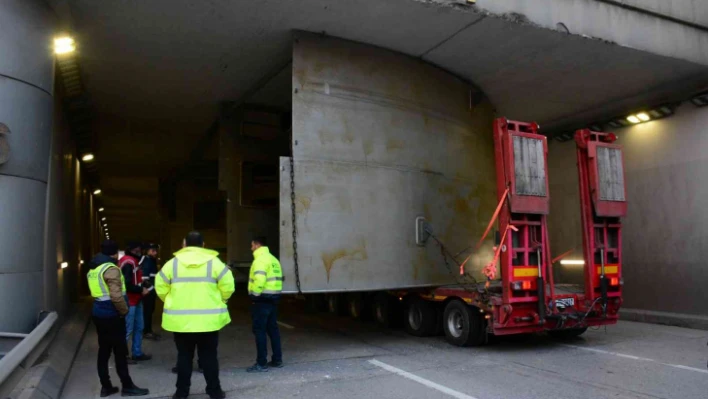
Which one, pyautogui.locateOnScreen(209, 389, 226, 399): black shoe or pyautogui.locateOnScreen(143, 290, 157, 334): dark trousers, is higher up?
pyautogui.locateOnScreen(143, 290, 157, 334): dark trousers

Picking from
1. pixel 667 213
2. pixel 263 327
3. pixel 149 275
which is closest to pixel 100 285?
pixel 263 327

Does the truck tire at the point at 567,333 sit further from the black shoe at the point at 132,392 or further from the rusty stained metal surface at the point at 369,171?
the black shoe at the point at 132,392

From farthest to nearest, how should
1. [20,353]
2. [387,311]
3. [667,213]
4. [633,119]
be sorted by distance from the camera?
[633,119] → [667,213] → [387,311] → [20,353]

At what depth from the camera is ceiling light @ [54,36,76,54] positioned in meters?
8.84

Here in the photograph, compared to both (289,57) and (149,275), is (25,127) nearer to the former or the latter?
(149,275)

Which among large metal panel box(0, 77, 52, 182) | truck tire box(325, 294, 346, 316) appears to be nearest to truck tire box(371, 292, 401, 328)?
truck tire box(325, 294, 346, 316)

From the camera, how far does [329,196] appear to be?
9.28 metres

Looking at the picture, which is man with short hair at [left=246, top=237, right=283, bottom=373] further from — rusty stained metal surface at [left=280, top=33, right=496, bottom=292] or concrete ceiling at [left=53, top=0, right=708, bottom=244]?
concrete ceiling at [left=53, top=0, right=708, bottom=244]

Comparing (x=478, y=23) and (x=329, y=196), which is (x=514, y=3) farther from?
(x=329, y=196)

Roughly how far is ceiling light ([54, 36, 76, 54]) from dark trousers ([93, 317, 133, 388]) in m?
5.09

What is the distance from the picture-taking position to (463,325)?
913cm

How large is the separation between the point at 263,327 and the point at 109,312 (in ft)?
7.09

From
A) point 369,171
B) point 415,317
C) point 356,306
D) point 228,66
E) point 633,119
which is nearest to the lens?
point 369,171

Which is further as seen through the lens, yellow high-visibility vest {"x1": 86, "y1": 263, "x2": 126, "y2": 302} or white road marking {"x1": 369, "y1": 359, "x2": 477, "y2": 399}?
white road marking {"x1": 369, "y1": 359, "x2": 477, "y2": 399}
